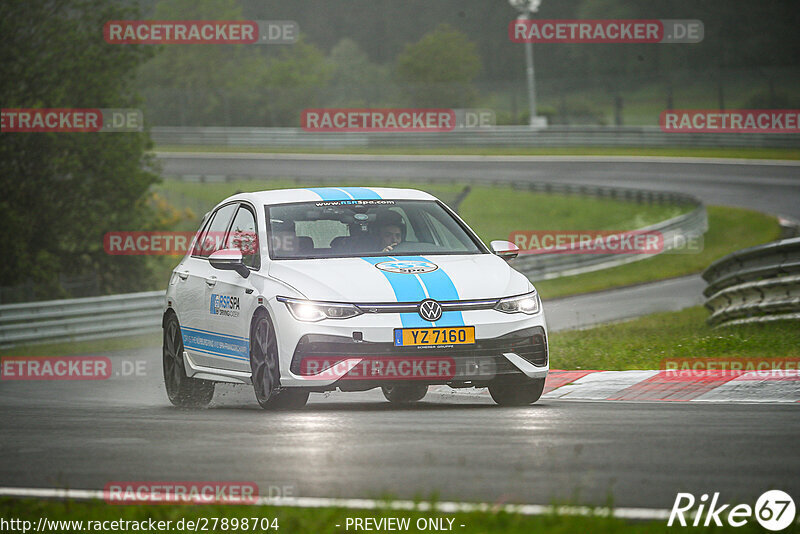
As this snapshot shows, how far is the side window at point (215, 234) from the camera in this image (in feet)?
35.8

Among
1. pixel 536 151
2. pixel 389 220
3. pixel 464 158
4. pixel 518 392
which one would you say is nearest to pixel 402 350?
pixel 518 392

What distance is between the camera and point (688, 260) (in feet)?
101

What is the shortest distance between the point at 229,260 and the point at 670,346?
516cm

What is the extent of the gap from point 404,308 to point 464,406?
1224 millimetres

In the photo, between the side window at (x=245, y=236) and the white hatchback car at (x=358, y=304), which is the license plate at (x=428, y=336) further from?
the side window at (x=245, y=236)

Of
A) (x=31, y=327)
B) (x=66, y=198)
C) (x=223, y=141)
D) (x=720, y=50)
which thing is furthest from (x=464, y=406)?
(x=720, y=50)

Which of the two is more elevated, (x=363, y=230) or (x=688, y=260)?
(x=363, y=230)

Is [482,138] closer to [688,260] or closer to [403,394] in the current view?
[688,260]

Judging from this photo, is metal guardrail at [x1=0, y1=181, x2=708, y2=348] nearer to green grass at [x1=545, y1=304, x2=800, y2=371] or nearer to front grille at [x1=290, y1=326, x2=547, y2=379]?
green grass at [x1=545, y1=304, x2=800, y2=371]

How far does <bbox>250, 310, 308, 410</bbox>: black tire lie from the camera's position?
897 cm

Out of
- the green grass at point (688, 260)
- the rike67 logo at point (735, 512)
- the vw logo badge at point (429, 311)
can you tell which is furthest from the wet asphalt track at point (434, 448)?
the green grass at point (688, 260)

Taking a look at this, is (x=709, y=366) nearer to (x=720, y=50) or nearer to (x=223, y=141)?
(x=223, y=141)

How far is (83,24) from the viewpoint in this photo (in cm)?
3394

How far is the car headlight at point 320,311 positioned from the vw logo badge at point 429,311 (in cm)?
43
